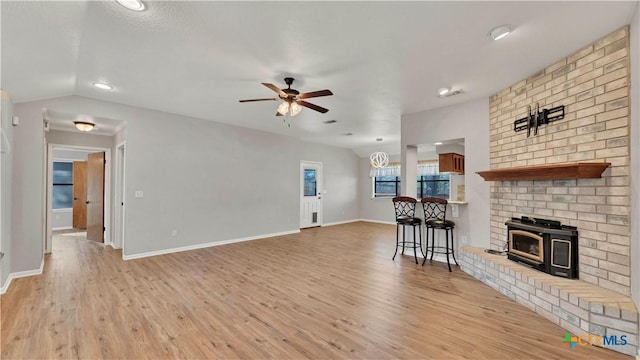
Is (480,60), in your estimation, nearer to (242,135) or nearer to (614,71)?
(614,71)

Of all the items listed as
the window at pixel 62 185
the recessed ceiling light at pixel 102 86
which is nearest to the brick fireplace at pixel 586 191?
the recessed ceiling light at pixel 102 86

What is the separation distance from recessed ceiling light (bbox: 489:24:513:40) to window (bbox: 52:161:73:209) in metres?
10.8

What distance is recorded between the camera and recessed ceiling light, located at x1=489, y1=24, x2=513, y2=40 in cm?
227

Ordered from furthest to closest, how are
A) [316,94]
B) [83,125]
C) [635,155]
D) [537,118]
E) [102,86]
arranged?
[83,125] < [102,86] < [537,118] < [316,94] < [635,155]

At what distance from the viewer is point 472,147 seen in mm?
4285

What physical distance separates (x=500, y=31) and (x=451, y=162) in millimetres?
2935

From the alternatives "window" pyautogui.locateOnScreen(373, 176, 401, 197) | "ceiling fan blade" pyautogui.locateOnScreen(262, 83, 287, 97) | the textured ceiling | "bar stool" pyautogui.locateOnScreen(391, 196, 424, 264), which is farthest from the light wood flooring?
"window" pyautogui.locateOnScreen(373, 176, 401, 197)

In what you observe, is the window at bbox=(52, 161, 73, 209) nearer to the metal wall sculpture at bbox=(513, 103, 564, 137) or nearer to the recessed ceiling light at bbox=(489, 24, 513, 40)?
the recessed ceiling light at bbox=(489, 24, 513, 40)

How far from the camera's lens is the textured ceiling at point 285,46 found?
2.06 meters

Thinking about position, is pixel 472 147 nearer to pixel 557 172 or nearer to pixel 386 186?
pixel 557 172

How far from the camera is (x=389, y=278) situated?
12.4 feet

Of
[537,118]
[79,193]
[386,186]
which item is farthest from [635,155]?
[79,193]

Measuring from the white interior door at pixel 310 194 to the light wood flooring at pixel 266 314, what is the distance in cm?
392

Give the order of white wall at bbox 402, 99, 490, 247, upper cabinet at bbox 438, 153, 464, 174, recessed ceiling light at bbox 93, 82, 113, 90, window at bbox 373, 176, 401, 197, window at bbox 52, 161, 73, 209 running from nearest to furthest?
1. recessed ceiling light at bbox 93, 82, 113, 90
2. white wall at bbox 402, 99, 490, 247
3. upper cabinet at bbox 438, 153, 464, 174
4. window at bbox 52, 161, 73, 209
5. window at bbox 373, 176, 401, 197
